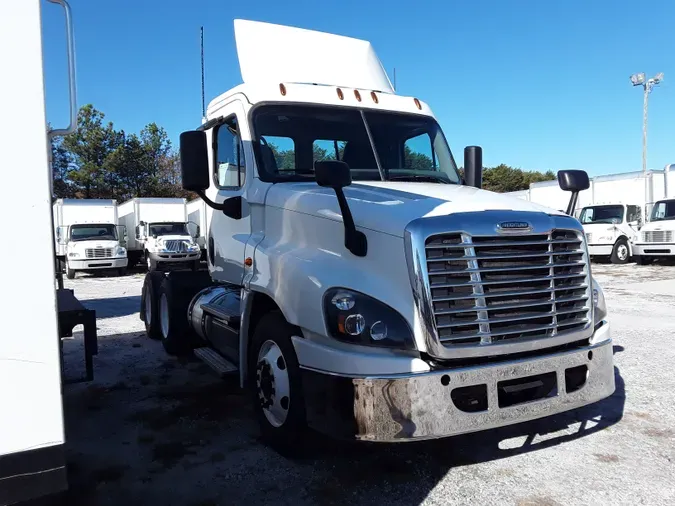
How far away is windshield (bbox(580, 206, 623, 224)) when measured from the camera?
20.8m

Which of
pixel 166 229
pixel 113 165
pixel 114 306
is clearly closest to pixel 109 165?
pixel 113 165

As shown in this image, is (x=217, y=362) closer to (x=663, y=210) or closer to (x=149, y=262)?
(x=149, y=262)

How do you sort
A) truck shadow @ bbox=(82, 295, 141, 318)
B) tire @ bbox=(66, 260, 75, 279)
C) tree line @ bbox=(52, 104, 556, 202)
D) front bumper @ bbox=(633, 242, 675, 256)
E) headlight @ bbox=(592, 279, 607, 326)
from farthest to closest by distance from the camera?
tree line @ bbox=(52, 104, 556, 202), tire @ bbox=(66, 260, 75, 279), front bumper @ bbox=(633, 242, 675, 256), truck shadow @ bbox=(82, 295, 141, 318), headlight @ bbox=(592, 279, 607, 326)

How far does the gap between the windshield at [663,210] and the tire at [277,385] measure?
754 inches

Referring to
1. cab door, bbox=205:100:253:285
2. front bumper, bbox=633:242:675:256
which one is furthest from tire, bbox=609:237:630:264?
cab door, bbox=205:100:253:285

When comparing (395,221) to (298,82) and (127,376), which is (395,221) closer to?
(298,82)

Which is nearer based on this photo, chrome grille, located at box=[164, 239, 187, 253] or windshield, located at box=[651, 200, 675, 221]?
windshield, located at box=[651, 200, 675, 221]

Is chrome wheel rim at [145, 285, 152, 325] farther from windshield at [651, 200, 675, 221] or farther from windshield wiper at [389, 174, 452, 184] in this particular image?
windshield at [651, 200, 675, 221]

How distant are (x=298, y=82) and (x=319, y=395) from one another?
9.94ft

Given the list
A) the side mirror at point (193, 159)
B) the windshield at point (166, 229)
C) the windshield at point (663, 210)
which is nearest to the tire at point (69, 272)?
the windshield at point (166, 229)

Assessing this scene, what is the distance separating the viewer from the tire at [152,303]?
295 inches

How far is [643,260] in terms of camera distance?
20.3 m

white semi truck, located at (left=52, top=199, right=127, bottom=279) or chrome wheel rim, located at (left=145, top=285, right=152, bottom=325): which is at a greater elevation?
white semi truck, located at (left=52, top=199, right=127, bottom=279)

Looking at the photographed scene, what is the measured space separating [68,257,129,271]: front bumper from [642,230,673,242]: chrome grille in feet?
61.0
